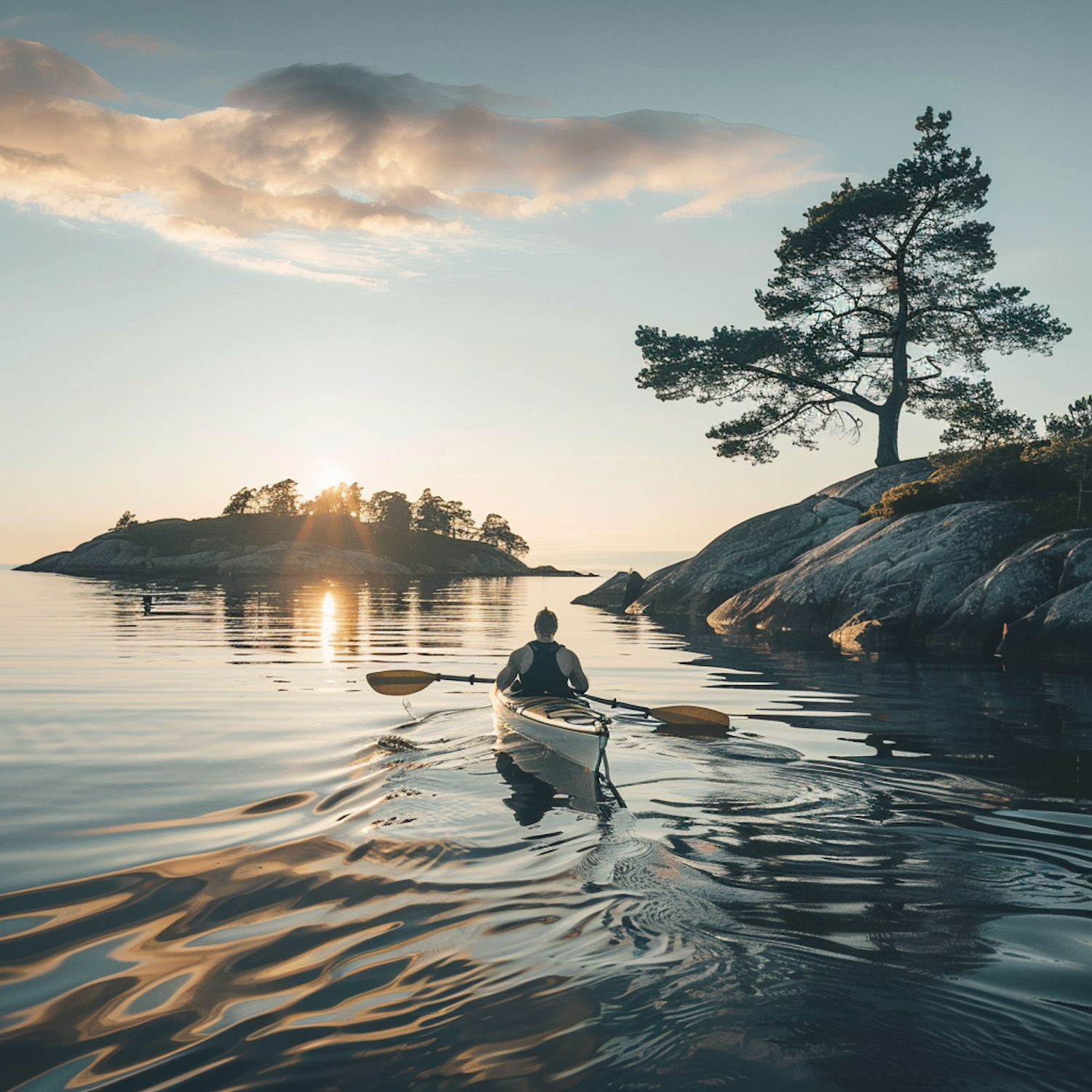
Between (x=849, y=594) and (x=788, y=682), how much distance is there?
1099 cm

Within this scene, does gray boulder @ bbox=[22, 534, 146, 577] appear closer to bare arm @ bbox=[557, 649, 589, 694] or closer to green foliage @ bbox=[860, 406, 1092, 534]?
green foliage @ bbox=[860, 406, 1092, 534]

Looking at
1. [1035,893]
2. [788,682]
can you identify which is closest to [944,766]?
[1035,893]

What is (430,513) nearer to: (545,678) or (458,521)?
(458,521)

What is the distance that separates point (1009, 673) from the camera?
19141 millimetres

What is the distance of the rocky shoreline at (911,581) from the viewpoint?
22.1m

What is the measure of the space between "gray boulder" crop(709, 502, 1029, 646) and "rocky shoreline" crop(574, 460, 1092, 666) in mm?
36

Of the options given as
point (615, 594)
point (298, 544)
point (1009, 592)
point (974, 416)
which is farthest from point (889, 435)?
point (298, 544)

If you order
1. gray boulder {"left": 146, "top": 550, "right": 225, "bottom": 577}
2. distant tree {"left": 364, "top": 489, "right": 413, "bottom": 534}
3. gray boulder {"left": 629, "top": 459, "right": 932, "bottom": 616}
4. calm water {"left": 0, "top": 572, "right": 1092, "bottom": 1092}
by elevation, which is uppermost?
distant tree {"left": 364, "top": 489, "right": 413, "bottom": 534}

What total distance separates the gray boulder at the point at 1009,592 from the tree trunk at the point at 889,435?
15.6 m

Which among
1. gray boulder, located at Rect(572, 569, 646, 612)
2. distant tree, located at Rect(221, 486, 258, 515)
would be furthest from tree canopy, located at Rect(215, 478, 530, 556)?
gray boulder, located at Rect(572, 569, 646, 612)

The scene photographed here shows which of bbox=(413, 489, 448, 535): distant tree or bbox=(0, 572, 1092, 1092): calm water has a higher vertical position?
bbox=(413, 489, 448, 535): distant tree

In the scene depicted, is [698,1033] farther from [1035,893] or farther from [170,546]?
[170,546]

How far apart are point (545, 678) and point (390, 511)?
156 meters

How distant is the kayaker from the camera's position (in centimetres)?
1144
